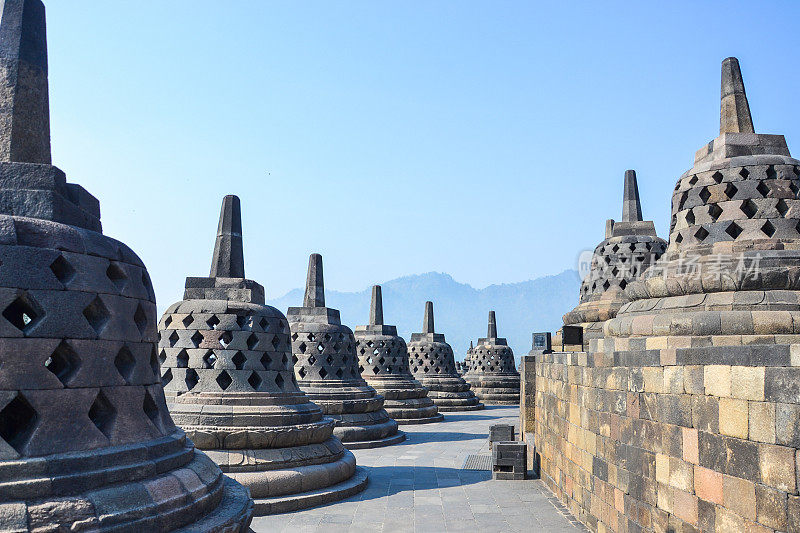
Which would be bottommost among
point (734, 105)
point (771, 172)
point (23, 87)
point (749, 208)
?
point (749, 208)

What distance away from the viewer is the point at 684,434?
463cm

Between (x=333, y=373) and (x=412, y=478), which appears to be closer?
(x=412, y=478)

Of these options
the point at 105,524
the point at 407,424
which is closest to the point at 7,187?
the point at 105,524

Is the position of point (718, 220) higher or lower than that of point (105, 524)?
higher

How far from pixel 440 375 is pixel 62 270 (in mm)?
19251

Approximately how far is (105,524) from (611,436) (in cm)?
448

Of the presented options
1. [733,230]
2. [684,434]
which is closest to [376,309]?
[733,230]

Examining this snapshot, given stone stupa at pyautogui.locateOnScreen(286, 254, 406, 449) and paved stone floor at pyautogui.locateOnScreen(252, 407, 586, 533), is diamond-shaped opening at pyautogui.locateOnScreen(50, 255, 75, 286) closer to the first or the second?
paved stone floor at pyautogui.locateOnScreen(252, 407, 586, 533)

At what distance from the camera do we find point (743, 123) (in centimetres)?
661

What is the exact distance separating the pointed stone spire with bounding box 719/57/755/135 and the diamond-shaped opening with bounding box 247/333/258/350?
19.8 feet

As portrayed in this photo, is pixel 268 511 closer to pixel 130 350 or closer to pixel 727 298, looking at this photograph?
pixel 130 350

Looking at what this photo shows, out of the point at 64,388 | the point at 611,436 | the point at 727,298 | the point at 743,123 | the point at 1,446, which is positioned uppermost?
the point at 743,123

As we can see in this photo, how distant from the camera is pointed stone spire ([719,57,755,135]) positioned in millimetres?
6609

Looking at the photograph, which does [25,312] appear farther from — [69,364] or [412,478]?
[412,478]
